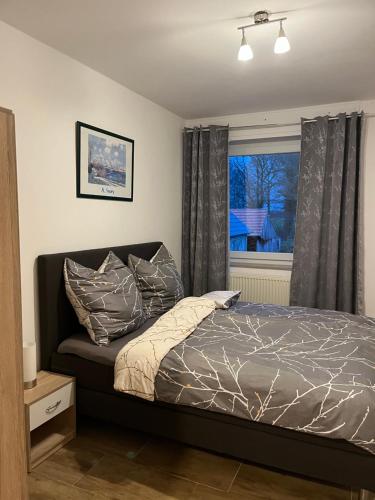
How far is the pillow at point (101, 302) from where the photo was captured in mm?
2391

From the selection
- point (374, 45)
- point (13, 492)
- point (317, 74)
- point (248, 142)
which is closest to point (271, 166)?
point (248, 142)

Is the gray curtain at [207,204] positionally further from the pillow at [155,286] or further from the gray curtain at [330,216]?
the pillow at [155,286]

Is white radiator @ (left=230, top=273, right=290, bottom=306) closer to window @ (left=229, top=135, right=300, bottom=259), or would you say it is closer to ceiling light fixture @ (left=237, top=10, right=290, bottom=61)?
window @ (left=229, top=135, right=300, bottom=259)

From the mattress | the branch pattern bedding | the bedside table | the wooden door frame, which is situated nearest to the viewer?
the wooden door frame

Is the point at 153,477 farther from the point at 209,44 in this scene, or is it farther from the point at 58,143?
the point at 209,44

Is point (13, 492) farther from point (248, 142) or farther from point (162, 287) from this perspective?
point (248, 142)

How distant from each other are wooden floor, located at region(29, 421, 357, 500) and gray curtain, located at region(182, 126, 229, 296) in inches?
80.2

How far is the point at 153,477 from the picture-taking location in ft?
6.75

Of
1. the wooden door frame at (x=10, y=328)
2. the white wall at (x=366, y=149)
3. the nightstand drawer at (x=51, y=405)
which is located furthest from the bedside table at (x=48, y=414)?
the white wall at (x=366, y=149)

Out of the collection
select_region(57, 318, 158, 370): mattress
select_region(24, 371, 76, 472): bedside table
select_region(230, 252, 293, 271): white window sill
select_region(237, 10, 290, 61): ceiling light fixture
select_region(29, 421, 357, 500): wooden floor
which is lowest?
select_region(29, 421, 357, 500): wooden floor

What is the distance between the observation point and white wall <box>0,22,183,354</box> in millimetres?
2275

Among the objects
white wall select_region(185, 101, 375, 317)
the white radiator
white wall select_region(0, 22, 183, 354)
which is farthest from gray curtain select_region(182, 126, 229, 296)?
white wall select_region(0, 22, 183, 354)

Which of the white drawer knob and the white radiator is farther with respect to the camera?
the white radiator

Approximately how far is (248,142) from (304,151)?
753 millimetres
